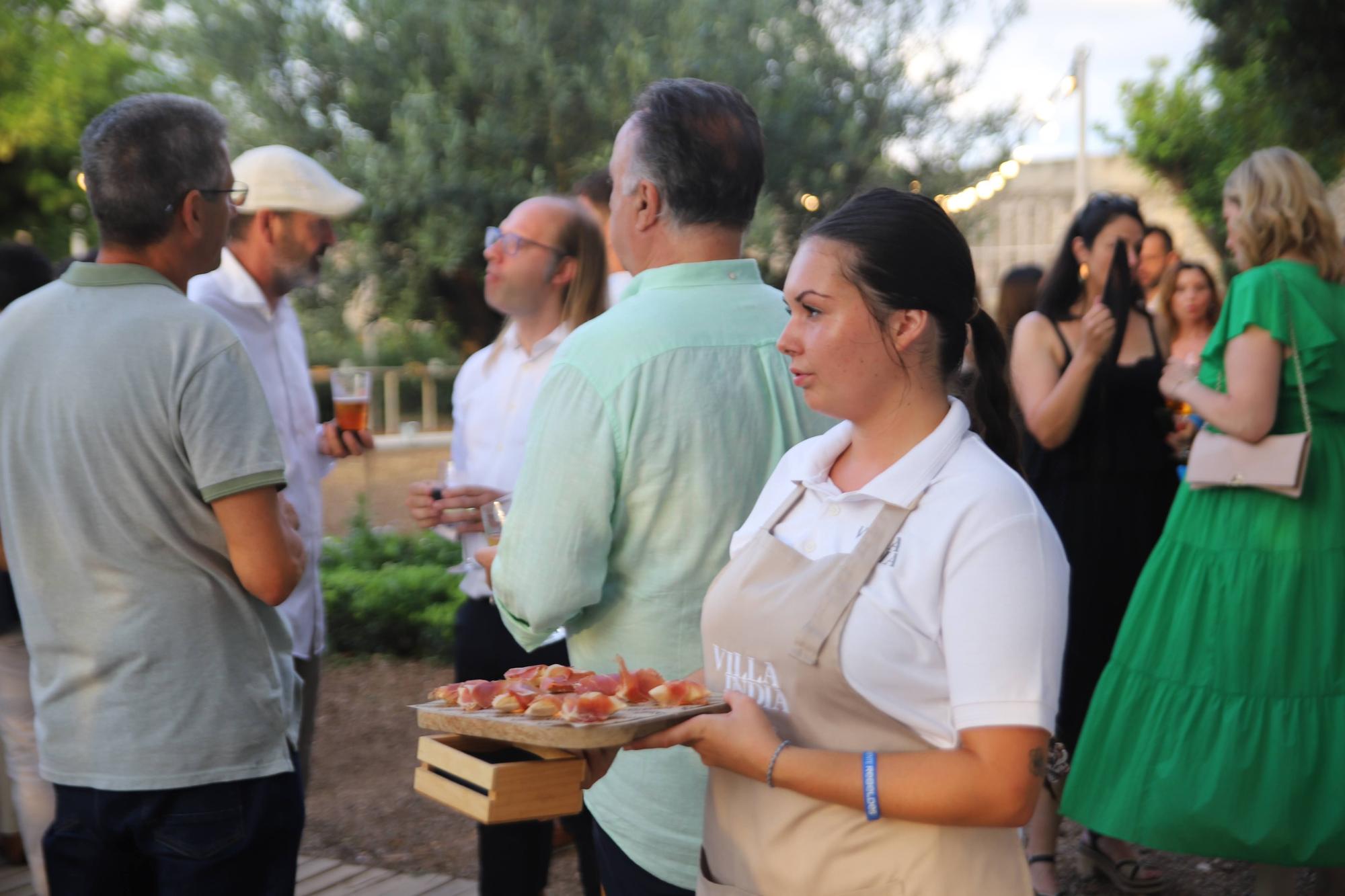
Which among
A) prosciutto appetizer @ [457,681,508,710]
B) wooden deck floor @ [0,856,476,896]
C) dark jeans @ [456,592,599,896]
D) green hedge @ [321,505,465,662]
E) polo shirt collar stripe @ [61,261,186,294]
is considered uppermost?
polo shirt collar stripe @ [61,261,186,294]

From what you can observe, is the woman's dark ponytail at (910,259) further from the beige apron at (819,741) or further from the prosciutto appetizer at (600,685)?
→ the prosciutto appetizer at (600,685)

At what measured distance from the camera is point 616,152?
99.2 inches

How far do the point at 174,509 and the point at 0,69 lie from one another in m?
17.0

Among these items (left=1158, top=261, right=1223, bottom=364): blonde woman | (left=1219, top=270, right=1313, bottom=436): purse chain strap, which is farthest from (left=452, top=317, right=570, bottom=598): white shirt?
(left=1158, top=261, right=1223, bottom=364): blonde woman

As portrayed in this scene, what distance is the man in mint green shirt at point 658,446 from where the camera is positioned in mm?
2297

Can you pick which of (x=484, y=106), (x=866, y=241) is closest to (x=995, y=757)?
(x=866, y=241)

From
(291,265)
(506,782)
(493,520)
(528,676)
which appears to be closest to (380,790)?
(291,265)

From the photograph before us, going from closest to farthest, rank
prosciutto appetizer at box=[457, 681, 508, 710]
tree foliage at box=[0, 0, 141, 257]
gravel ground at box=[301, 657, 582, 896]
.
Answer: prosciutto appetizer at box=[457, 681, 508, 710] → gravel ground at box=[301, 657, 582, 896] → tree foliage at box=[0, 0, 141, 257]

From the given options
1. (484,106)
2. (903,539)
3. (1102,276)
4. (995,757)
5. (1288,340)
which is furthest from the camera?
(484,106)

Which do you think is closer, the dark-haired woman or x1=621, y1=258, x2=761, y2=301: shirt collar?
x1=621, y1=258, x2=761, y2=301: shirt collar

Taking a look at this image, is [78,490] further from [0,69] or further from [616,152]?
[0,69]

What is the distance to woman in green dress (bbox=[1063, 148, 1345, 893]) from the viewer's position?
3764mm

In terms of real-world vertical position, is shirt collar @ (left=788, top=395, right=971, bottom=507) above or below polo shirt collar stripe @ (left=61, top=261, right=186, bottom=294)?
below

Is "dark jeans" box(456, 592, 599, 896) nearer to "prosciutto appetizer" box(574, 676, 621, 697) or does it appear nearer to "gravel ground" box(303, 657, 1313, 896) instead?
"gravel ground" box(303, 657, 1313, 896)
